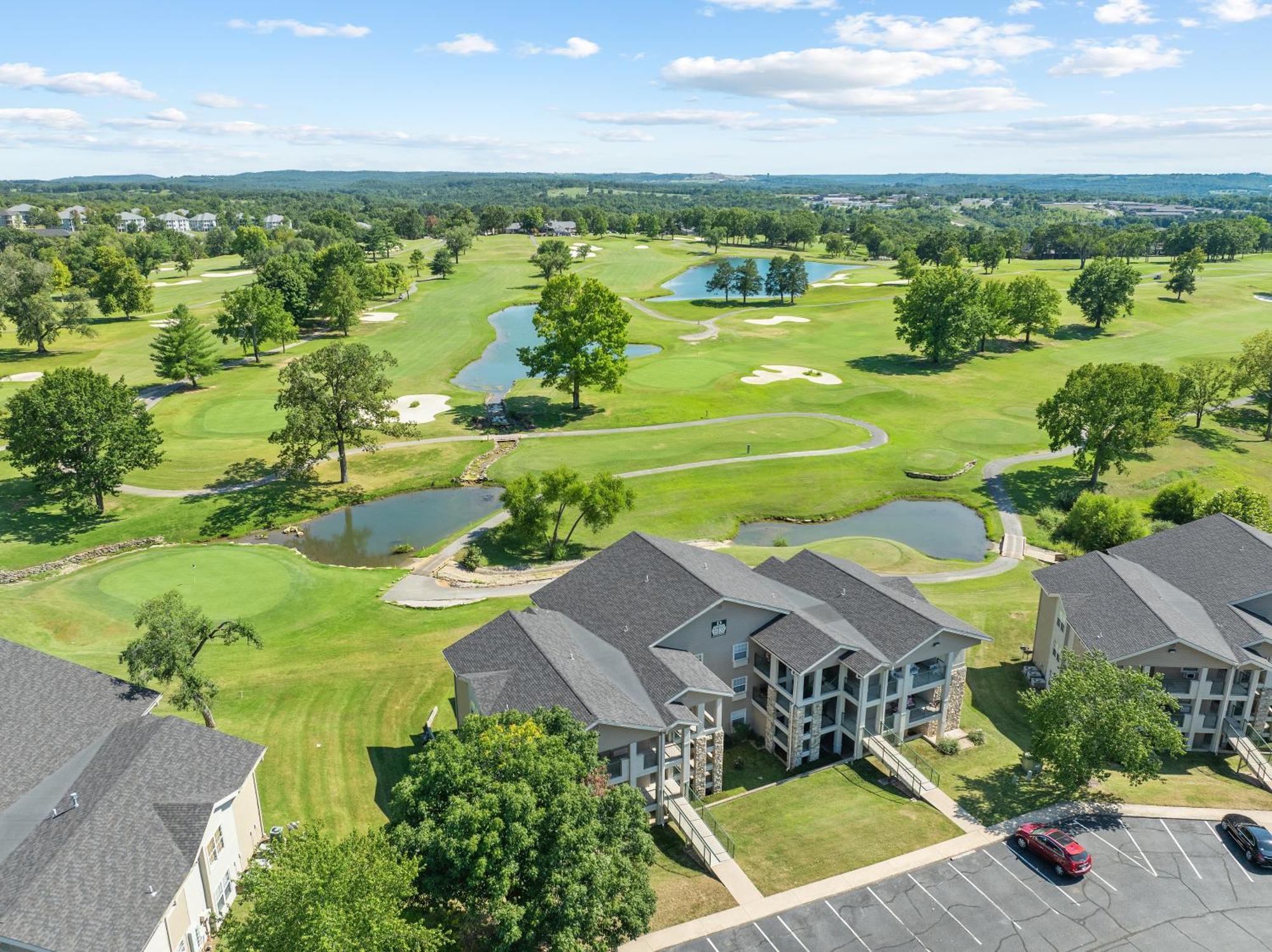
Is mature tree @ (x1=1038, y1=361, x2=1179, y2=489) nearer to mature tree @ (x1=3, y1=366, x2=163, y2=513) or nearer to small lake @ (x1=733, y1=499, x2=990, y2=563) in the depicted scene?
small lake @ (x1=733, y1=499, x2=990, y2=563)

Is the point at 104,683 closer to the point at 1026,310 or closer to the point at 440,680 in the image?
the point at 440,680

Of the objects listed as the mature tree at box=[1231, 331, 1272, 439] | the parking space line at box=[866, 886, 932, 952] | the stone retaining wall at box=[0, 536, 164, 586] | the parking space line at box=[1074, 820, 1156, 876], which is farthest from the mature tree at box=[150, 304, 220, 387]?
the mature tree at box=[1231, 331, 1272, 439]

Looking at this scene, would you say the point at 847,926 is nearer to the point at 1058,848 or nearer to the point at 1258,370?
the point at 1058,848

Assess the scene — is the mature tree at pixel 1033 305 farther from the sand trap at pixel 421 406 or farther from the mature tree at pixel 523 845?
the mature tree at pixel 523 845

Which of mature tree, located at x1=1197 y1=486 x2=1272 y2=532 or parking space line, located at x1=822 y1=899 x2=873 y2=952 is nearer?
parking space line, located at x1=822 y1=899 x2=873 y2=952

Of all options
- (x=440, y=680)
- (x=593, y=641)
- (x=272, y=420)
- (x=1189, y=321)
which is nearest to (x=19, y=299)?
(x=272, y=420)

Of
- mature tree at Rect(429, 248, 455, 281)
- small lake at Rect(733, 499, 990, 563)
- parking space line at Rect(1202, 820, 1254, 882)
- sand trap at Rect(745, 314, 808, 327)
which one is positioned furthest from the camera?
mature tree at Rect(429, 248, 455, 281)

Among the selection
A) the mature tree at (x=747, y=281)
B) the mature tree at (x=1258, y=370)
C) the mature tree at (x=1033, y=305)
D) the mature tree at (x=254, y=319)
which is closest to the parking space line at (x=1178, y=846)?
the mature tree at (x=1258, y=370)
